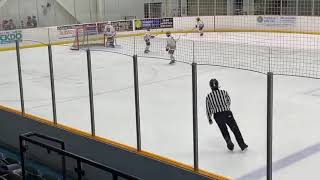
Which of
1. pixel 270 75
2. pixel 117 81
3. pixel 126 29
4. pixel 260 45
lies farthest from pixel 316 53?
pixel 270 75

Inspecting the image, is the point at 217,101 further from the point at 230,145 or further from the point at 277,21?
the point at 277,21

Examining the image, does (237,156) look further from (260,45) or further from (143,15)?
(143,15)

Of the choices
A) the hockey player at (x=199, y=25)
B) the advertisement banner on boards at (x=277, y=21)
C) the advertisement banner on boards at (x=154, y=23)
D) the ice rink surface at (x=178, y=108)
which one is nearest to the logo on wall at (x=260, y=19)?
the advertisement banner on boards at (x=277, y=21)

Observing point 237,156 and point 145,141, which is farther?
point 145,141

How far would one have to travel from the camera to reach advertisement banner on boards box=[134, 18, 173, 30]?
85.9 ft

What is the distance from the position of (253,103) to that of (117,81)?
4.36m

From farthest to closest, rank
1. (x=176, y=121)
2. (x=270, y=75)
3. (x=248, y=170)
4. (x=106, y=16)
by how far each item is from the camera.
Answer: (x=106, y=16) → (x=176, y=121) → (x=248, y=170) → (x=270, y=75)

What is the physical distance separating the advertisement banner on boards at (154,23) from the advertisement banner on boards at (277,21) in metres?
4.61

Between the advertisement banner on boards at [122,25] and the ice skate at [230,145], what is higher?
the advertisement banner on boards at [122,25]

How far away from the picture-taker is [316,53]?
60.2 feet

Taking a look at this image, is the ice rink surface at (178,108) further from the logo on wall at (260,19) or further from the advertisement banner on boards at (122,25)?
the logo on wall at (260,19)

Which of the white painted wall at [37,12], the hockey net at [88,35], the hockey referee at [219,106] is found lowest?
the hockey referee at [219,106]

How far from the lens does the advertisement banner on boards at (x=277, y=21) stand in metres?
24.7

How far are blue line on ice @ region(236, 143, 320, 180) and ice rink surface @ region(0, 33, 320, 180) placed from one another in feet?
0.04
